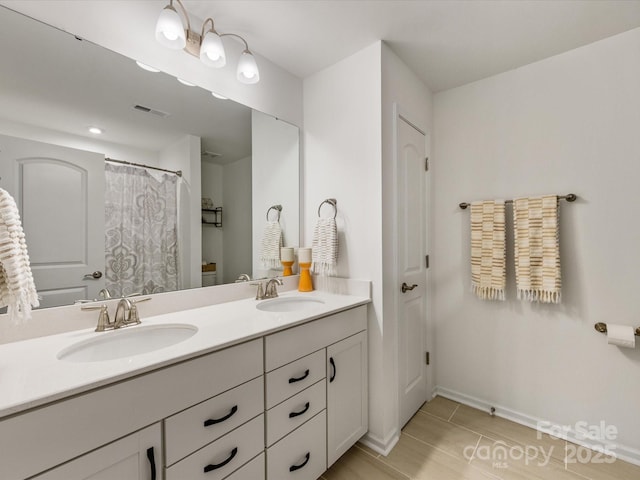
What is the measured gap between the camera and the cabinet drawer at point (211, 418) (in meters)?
0.88

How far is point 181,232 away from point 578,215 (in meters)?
2.32

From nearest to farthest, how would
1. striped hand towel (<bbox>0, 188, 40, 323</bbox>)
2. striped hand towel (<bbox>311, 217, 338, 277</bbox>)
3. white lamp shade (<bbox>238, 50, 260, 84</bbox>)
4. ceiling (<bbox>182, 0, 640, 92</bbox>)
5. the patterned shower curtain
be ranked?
striped hand towel (<bbox>0, 188, 40, 323</bbox>)
the patterned shower curtain
ceiling (<bbox>182, 0, 640, 92</bbox>)
white lamp shade (<bbox>238, 50, 260, 84</bbox>)
striped hand towel (<bbox>311, 217, 338, 277</bbox>)

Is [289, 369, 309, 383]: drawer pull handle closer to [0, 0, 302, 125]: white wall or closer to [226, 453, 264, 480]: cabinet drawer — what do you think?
[226, 453, 264, 480]: cabinet drawer

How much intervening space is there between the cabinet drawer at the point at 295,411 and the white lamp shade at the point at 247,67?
164 cm

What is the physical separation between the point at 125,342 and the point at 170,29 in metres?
1.33

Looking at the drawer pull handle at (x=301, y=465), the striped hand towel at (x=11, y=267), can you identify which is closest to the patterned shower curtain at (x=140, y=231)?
the striped hand towel at (x=11, y=267)

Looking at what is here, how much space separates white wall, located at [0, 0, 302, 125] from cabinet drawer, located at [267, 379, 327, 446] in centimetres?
165

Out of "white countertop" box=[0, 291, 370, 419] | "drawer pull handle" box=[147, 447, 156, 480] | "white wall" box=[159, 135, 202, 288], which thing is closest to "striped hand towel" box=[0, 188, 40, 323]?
"white countertop" box=[0, 291, 370, 419]

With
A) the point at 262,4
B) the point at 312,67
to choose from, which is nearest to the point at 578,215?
the point at 312,67

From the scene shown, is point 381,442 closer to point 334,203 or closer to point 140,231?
point 334,203

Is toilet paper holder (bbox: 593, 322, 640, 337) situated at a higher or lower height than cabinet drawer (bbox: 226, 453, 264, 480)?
higher

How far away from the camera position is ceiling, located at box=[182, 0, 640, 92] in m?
1.42

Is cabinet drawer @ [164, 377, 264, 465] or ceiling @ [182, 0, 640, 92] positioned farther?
ceiling @ [182, 0, 640, 92]

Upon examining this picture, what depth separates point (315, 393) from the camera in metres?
1.36
